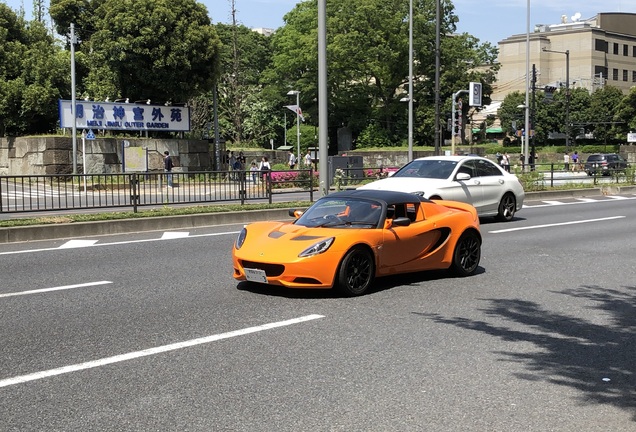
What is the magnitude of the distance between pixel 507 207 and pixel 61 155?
81.7 ft

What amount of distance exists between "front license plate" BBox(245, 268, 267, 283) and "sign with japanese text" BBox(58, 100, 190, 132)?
30308 millimetres

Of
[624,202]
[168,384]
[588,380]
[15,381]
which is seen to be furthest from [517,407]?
[624,202]

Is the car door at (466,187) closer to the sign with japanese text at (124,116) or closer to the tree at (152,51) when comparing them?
the sign with japanese text at (124,116)

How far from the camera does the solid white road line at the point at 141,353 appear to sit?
5.44 meters

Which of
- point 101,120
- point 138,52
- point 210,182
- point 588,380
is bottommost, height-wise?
point 588,380

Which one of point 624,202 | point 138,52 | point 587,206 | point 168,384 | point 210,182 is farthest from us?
point 138,52

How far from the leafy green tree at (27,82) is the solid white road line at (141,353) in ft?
114

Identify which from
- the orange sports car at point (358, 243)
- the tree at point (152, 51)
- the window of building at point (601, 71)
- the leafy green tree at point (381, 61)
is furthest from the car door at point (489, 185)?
the window of building at point (601, 71)

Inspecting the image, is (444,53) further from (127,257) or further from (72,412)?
(72,412)

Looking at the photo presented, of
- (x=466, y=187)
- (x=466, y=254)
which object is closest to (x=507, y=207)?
(x=466, y=187)

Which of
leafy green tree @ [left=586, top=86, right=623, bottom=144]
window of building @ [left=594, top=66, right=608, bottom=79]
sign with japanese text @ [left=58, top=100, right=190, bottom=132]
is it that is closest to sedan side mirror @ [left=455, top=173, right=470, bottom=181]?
sign with japanese text @ [left=58, top=100, right=190, bottom=132]

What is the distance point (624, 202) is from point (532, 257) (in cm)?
1546

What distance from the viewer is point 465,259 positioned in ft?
33.6

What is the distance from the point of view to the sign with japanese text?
36.8m
